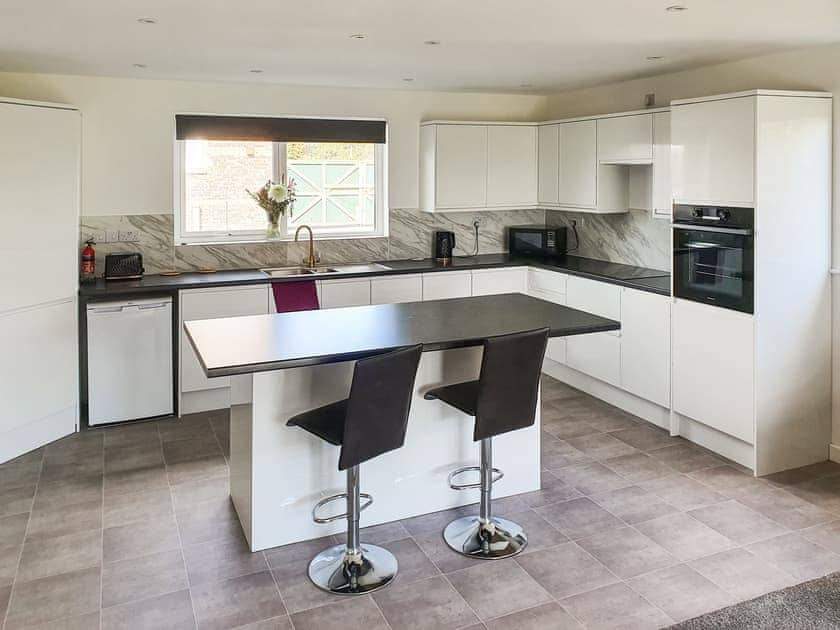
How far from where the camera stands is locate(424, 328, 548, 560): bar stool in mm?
3080

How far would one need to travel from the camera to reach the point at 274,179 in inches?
233

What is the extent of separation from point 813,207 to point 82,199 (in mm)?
4874

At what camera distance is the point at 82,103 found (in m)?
5.18

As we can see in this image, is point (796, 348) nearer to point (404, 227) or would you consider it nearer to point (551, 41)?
point (551, 41)

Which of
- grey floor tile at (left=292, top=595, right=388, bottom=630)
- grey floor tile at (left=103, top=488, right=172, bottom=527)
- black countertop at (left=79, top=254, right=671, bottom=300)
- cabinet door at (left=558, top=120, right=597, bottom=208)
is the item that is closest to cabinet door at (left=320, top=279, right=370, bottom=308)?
black countertop at (left=79, top=254, right=671, bottom=300)

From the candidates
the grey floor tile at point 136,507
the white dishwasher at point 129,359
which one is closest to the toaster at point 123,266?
the white dishwasher at point 129,359

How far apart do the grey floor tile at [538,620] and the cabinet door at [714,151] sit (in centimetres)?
249

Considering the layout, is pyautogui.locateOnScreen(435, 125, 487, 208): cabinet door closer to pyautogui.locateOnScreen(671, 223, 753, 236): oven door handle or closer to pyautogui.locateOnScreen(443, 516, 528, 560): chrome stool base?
pyautogui.locateOnScreen(671, 223, 753, 236): oven door handle

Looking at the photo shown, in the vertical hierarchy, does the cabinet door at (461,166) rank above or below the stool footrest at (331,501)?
above

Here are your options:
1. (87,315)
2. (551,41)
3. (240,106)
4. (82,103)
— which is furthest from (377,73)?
(87,315)

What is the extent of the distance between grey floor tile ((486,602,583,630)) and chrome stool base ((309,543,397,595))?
0.54 m

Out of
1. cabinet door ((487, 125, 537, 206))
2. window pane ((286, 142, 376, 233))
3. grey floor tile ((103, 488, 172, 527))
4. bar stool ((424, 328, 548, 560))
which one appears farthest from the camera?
cabinet door ((487, 125, 537, 206))

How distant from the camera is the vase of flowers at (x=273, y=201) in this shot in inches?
224

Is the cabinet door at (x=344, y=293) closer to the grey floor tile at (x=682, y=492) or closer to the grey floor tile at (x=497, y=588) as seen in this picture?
the grey floor tile at (x=682, y=492)
